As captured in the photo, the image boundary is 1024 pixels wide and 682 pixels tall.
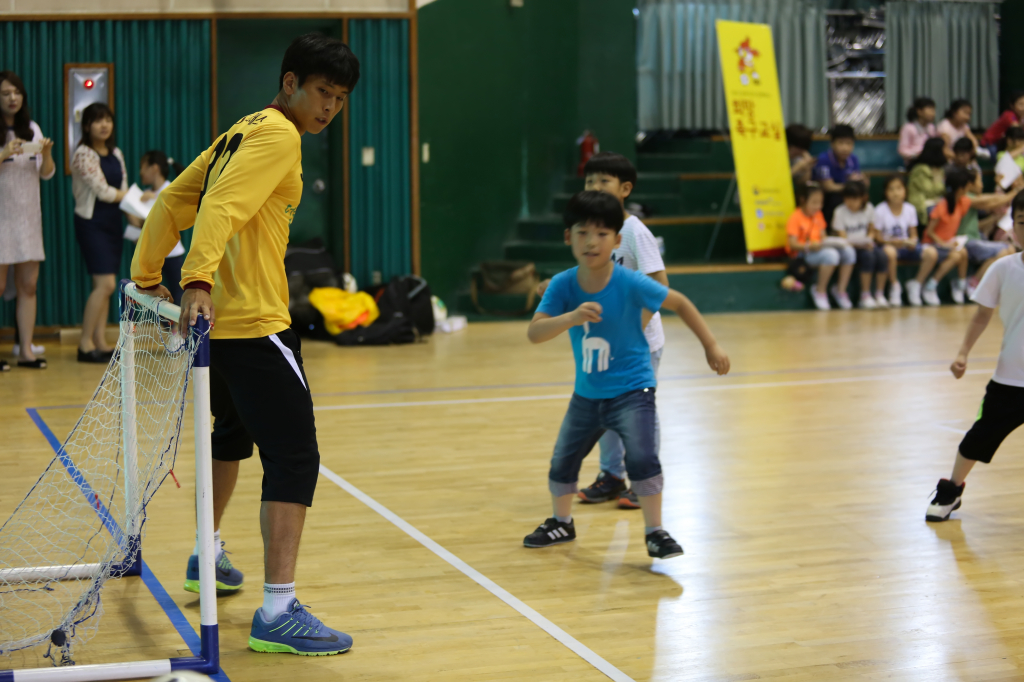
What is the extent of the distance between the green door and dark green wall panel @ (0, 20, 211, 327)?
370 millimetres

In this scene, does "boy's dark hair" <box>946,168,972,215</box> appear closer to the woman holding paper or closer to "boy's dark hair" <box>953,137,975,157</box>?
"boy's dark hair" <box>953,137,975,157</box>

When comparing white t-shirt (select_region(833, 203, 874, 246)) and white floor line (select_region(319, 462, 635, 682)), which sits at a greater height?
white t-shirt (select_region(833, 203, 874, 246))

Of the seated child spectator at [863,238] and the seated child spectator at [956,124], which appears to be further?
the seated child spectator at [956,124]

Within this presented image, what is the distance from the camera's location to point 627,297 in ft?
11.7

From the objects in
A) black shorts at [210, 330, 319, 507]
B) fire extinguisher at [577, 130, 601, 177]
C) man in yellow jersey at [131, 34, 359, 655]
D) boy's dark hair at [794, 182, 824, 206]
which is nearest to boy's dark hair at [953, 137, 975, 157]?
boy's dark hair at [794, 182, 824, 206]

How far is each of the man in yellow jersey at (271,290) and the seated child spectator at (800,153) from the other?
30.8 ft

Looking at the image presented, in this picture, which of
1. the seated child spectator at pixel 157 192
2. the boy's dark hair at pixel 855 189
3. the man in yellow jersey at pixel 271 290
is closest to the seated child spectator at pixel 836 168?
the boy's dark hair at pixel 855 189

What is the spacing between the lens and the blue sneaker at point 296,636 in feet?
9.11

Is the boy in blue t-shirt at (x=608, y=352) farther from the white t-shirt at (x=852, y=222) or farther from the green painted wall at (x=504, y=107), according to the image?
the white t-shirt at (x=852, y=222)

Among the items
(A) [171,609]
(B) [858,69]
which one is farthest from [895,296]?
(A) [171,609]

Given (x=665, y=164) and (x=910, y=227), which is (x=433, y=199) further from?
(x=910, y=227)

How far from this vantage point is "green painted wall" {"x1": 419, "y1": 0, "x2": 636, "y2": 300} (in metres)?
10.2

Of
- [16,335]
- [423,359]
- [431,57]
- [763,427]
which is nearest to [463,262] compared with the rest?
[431,57]

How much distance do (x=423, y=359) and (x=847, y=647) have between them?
17.8 ft
